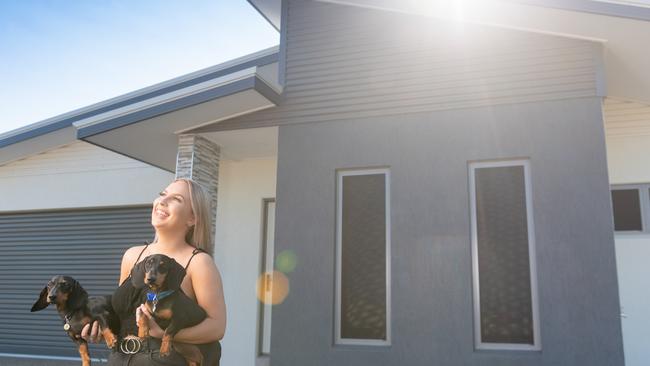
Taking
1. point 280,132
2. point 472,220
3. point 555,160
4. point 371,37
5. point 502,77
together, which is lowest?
point 472,220

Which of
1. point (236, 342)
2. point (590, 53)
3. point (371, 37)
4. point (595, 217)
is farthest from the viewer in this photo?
point (236, 342)

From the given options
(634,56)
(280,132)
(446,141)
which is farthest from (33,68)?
(634,56)

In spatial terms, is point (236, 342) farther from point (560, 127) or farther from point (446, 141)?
point (560, 127)

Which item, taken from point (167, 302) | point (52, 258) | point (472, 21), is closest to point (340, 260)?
point (472, 21)

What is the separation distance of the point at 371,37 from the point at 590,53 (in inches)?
102

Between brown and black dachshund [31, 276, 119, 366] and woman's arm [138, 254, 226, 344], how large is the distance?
0.76 feet

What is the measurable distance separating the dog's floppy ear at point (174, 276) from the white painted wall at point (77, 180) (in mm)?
8636

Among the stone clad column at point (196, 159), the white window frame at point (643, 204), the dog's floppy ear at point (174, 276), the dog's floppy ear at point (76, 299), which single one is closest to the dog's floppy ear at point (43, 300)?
the dog's floppy ear at point (76, 299)

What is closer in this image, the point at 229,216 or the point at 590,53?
the point at 590,53

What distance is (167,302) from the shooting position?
1.84 metres

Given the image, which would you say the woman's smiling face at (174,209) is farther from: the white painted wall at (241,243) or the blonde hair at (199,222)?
the white painted wall at (241,243)

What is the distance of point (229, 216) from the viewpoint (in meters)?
9.41

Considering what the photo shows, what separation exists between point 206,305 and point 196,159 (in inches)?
246

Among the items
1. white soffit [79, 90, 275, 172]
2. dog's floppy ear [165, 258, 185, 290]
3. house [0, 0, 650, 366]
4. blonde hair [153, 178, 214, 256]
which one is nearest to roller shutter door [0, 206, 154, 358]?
white soffit [79, 90, 275, 172]
